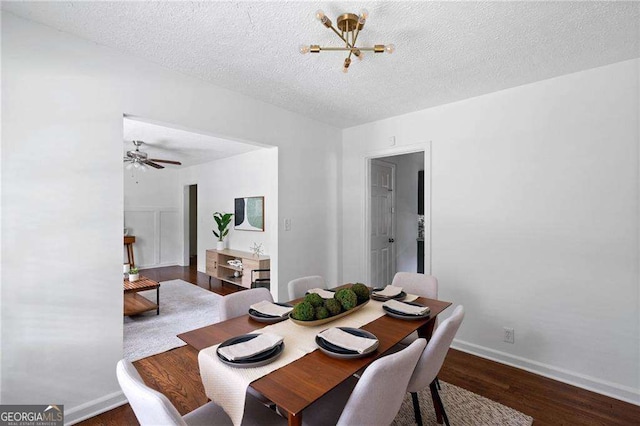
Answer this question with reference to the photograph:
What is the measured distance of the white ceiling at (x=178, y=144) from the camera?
3902 millimetres

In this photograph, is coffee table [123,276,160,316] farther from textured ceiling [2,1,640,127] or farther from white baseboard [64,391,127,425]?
textured ceiling [2,1,640,127]

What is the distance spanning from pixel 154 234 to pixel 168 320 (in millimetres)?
3927

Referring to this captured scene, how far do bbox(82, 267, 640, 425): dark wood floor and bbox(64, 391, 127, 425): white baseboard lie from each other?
0.04m

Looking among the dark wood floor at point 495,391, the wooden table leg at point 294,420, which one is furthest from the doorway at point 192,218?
the wooden table leg at point 294,420

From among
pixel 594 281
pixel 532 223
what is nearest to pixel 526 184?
pixel 532 223

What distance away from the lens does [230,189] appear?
19.8 feet

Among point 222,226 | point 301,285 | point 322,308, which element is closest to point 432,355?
point 322,308

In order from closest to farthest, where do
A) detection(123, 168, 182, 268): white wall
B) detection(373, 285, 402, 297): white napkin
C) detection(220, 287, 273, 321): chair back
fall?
detection(220, 287, 273, 321): chair back → detection(373, 285, 402, 297): white napkin → detection(123, 168, 182, 268): white wall

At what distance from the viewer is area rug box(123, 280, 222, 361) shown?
9.55ft

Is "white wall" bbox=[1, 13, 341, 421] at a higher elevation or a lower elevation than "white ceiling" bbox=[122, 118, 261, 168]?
lower

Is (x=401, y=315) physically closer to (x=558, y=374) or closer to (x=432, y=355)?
(x=432, y=355)

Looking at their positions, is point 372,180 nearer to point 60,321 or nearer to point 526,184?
point 526,184

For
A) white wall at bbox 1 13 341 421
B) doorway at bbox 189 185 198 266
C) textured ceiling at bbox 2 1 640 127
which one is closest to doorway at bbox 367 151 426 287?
textured ceiling at bbox 2 1 640 127

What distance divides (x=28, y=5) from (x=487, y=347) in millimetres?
4177
